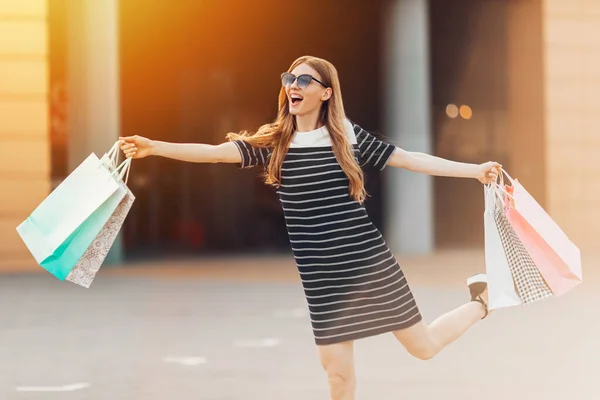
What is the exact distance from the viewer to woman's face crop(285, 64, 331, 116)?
4199mm

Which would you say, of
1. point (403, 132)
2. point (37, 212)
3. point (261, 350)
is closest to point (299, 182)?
point (37, 212)

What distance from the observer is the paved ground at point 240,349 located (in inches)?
221

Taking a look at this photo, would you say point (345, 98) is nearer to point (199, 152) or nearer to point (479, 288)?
point (479, 288)

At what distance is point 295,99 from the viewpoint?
13.9 feet

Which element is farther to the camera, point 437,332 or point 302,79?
point 437,332

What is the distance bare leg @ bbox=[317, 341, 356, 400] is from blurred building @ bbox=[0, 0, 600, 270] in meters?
9.87

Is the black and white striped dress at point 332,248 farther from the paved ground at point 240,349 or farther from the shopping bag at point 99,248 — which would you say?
the paved ground at point 240,349

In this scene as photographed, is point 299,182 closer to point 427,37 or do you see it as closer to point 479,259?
point 479,259

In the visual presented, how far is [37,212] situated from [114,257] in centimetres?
963

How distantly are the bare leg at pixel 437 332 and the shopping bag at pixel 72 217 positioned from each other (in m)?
1.43

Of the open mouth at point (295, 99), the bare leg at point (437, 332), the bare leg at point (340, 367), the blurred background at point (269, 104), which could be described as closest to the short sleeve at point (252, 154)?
the open mouth at point (295, 99)

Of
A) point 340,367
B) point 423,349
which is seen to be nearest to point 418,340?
point 423,349

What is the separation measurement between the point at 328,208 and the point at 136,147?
86 centimetres

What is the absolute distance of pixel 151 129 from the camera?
17.6 meters
